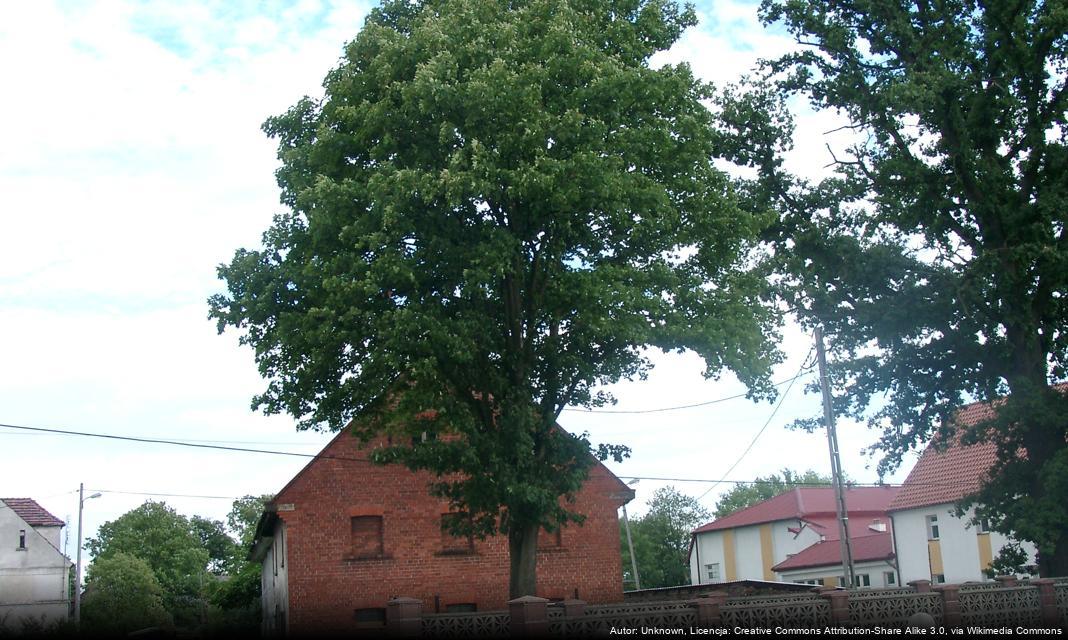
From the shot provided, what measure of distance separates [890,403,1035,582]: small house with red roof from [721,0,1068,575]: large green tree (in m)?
16.2

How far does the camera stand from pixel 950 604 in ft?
60.8

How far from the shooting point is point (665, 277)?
19.4 m

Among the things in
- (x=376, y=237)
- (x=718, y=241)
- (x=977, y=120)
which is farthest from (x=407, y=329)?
(x=977, y=120)


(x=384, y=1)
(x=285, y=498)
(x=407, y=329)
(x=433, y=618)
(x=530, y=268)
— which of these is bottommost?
Answer: (x=433, y=618)

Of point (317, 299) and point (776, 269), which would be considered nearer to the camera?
point (317, 299)

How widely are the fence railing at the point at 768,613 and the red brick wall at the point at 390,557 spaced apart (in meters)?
13.5

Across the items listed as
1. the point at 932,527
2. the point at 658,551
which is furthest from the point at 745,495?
the point at 932,527

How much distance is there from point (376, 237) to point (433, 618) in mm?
6357

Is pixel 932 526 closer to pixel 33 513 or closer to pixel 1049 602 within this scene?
pixel 1049 602

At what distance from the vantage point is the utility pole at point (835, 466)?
2444 cm

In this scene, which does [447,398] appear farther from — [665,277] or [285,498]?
[285,498]

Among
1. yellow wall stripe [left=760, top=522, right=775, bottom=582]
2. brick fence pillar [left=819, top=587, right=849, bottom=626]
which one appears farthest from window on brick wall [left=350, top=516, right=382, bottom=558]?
yellow wall stripe [left=760, top=522, right=775, bottom=582]

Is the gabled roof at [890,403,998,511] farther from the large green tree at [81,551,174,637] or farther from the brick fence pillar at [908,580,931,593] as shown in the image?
the large green tree at [81,551,174,637]

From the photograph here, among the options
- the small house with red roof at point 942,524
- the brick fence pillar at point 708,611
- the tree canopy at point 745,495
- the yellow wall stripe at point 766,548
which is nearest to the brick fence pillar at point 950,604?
the brick fence pillar at point 708,611
